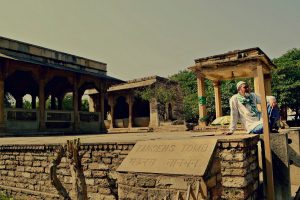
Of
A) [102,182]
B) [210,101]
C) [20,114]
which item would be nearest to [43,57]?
[20,114]

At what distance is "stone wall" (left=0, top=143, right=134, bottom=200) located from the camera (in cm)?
569

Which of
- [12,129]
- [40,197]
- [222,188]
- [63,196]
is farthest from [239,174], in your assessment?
[12,129]

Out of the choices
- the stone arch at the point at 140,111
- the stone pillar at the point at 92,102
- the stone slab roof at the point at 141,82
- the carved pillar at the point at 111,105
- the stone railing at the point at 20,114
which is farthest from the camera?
the stone pillar at the point at 92,102

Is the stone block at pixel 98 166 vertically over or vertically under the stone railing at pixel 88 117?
under

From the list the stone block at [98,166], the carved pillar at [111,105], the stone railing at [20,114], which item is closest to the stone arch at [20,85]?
the stone railing at [20,114]

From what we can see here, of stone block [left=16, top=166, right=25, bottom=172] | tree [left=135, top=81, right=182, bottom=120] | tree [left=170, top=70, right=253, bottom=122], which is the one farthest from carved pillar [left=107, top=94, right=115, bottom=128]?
stone block [left=16, top=166, right=25, bottom=172]

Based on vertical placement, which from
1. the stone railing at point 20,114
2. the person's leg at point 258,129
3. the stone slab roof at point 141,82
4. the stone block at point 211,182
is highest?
the stone slab roof at point 141,82

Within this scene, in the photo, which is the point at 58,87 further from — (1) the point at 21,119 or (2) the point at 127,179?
(2) the point at 127,179

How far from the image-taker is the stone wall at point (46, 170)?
5.69m

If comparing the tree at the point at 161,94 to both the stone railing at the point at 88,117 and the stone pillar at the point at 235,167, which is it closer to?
the stone railing at the point at 88,117

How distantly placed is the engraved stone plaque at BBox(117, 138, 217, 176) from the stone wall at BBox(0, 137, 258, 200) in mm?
100

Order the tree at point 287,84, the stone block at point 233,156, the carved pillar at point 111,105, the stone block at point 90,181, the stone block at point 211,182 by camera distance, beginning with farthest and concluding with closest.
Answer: the carved pillar at point 111,105 → the tree at point 287,84 → the stone block at point 90,181 → the stone block at point 233,156 → the stone block at point 211,182

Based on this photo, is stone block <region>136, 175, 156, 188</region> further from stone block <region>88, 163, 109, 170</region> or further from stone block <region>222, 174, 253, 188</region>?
stone block <region>88, 163, 109, 170</region>

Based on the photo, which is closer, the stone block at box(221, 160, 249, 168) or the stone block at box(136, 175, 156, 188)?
the stone block at box(136, 175, 156, 188)
